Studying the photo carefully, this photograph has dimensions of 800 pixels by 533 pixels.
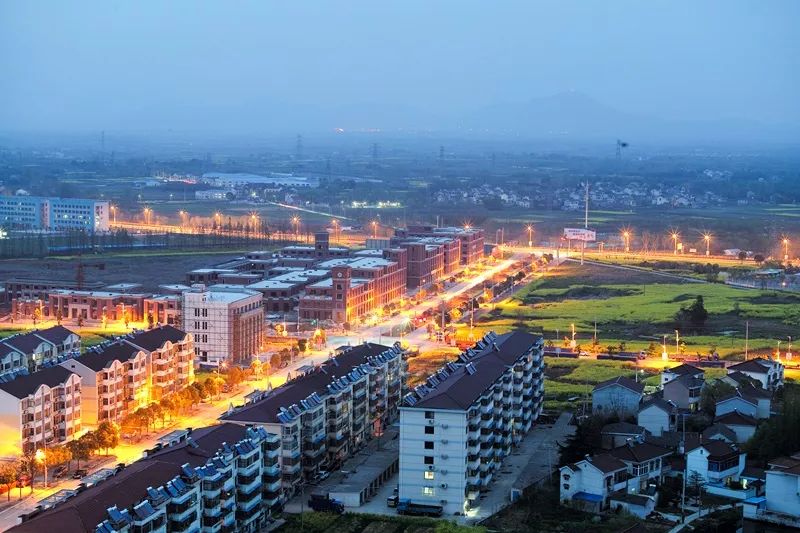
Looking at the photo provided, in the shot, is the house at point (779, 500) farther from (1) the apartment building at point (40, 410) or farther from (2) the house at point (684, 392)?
(1) the apartment building at point (40, 410)

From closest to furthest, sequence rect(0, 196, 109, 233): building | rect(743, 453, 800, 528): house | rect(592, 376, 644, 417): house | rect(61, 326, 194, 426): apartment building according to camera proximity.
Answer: rect(743, 453, 800, 528): house → rect(61, 326, 194, 426): apartment building → rect(592, 376, 644, 417): house → rect(0, 196, 109, 233): building

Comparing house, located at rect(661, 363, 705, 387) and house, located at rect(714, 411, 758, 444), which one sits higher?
house, located at rect(661, 363, 705, 387)

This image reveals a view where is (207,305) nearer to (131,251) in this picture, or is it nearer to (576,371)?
(576,371)

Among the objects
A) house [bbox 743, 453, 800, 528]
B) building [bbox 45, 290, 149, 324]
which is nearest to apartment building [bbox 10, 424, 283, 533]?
house [bbox 743, 453, 800, 528]

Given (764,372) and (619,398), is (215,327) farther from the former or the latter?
(764,372)

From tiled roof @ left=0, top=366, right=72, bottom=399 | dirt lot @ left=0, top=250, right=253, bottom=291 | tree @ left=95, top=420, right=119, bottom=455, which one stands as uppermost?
tiled roof @ left=0, top=366, right=72, bottom=399

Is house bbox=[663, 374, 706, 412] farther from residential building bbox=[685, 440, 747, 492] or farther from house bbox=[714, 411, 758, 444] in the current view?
residential building bbox=[685, 440, 747, 492]

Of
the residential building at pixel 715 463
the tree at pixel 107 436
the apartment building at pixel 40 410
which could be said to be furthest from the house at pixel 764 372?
the apartment building at pixel 40 410
